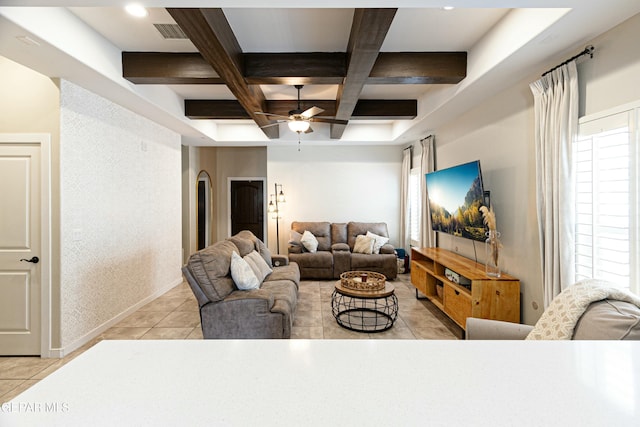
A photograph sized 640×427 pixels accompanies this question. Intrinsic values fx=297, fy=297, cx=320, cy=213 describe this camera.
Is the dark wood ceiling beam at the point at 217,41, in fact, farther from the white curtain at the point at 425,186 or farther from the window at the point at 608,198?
the white curtain at the point at 425,186

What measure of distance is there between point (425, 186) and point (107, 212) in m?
4.60

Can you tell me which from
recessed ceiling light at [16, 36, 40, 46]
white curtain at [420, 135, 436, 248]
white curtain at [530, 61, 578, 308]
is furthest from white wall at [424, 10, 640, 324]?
recessed ceiling light at [16, 36, 40, 46]

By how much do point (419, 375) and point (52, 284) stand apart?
11.3ft

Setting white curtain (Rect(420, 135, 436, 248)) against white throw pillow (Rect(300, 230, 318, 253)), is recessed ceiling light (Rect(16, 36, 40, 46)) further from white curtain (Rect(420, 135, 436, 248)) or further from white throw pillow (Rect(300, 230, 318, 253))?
white curtain (Rect(420, 135, 436, 248))

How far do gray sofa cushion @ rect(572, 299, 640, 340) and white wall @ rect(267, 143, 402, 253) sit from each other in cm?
511

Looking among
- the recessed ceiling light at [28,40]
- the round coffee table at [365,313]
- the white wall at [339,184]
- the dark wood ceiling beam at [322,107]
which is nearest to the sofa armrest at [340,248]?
the white wall at [339,184]

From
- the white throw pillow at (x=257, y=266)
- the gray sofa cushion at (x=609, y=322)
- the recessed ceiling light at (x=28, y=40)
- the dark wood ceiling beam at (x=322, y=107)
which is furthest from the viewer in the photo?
the dark wood ceiling beam at (x=322, y=107)

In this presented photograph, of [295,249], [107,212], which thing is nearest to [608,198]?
[295,249]

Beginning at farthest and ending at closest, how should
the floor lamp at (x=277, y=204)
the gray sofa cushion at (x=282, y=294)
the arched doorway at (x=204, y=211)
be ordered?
the arched doorway at (x=204, y=211), the floor lamp at (x=277, y=204), the gray sofa cushion at (x=282, y=294)

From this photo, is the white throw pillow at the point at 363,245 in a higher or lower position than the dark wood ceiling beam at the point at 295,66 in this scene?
lower

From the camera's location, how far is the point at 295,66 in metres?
2.96

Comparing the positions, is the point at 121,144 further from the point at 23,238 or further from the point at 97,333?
the point at 97,333

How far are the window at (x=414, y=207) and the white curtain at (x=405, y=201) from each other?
6cm

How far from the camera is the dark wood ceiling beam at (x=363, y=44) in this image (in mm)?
1938
